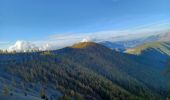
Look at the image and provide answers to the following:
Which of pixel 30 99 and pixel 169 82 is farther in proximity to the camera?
pixel 30 99

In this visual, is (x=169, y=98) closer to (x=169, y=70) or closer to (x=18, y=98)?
(x=169, y=70)

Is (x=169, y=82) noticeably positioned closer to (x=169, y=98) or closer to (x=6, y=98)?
(x=169, y=98)

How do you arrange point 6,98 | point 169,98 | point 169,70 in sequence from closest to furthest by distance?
point 169,70, point 169,98, point 6,98

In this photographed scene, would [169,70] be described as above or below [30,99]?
above

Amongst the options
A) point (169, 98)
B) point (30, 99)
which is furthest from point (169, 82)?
point (30, 99)

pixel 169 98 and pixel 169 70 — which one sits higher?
pixel 169 70

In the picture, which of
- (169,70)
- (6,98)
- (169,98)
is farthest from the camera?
(6,98)

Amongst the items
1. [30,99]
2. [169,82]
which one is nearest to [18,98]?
[30,99]

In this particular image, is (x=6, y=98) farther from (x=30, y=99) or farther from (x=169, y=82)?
(x=169, y=82)

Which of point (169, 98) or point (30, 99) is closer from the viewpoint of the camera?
point (169, 98)
